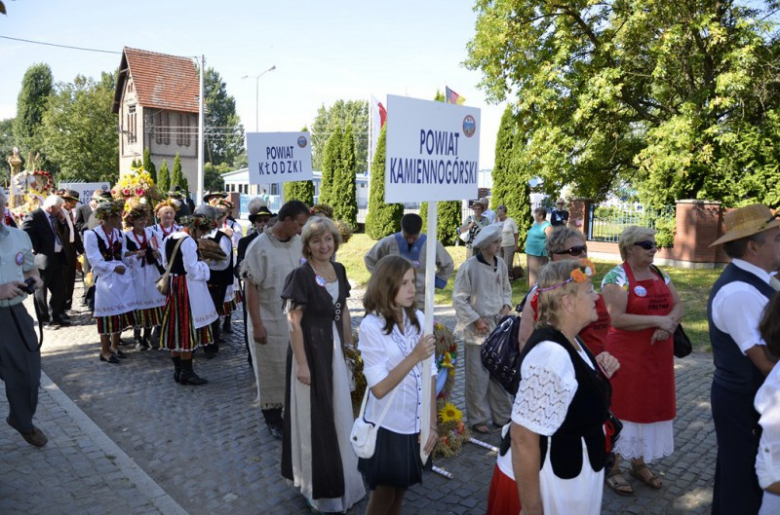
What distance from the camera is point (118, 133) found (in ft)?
173

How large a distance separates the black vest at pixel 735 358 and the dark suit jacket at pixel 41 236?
30.9 feet

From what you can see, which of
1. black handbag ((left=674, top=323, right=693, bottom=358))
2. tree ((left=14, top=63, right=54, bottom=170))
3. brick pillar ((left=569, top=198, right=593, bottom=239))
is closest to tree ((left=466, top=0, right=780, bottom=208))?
brick pillar ((left=569, top=198, right=593, bottom=239))

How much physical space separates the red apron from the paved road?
2.09ft

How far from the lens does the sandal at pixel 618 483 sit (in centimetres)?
436

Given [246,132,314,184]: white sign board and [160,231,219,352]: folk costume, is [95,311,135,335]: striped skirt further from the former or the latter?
[246,132,314,184]: white sign board

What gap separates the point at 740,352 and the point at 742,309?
245 mm

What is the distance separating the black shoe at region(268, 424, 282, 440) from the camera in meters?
5.45

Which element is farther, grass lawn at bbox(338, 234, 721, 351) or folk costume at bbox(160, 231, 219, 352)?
grass lawn at bbox(338, 234, 721, 351)

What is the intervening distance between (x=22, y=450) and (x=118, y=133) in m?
53.5

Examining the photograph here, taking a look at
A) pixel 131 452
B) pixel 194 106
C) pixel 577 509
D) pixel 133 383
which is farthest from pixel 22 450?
pixel 194 106

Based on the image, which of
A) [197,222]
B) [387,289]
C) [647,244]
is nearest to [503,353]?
[387,289]

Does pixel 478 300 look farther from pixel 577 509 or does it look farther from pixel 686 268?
pixel 686 268

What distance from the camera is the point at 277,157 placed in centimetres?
791

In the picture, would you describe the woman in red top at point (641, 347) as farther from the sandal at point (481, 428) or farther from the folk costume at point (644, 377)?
the sandal at point (481, 428)
